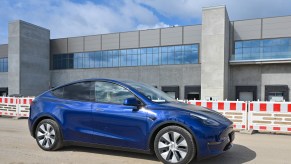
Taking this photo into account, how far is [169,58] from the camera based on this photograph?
37906 mm

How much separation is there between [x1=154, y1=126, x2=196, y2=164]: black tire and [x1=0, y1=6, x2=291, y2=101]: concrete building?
→ 27.3 m

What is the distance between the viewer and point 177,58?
37.4 m

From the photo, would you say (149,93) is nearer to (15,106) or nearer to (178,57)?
(15,106)

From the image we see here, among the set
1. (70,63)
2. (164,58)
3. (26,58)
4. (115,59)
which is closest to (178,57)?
(164,58)

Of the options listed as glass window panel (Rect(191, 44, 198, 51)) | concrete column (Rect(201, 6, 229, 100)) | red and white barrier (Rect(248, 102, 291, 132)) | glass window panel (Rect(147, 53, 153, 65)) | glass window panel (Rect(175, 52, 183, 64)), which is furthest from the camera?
glass window panel (Rect(147, 53, 153, 65))

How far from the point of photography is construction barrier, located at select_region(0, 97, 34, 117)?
13312mm

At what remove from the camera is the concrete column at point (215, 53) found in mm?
31250

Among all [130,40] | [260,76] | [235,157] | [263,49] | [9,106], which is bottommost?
[235,157]

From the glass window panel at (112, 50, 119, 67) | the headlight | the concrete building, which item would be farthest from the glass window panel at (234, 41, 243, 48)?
the headlight

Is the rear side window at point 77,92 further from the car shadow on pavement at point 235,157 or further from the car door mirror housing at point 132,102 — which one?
the car shadow on pavement at point 235,157

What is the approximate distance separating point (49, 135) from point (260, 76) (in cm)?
3162

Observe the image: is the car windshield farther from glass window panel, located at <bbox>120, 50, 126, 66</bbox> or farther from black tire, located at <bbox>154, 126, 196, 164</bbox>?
glass window panel, located at <bbox>120, 50, 126, 66</bbox>

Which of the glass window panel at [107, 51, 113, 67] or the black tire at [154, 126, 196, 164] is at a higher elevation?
the glass window panel at [107, 51, 113, 67]

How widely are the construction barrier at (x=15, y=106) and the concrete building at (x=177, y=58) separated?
22428 millimetres
